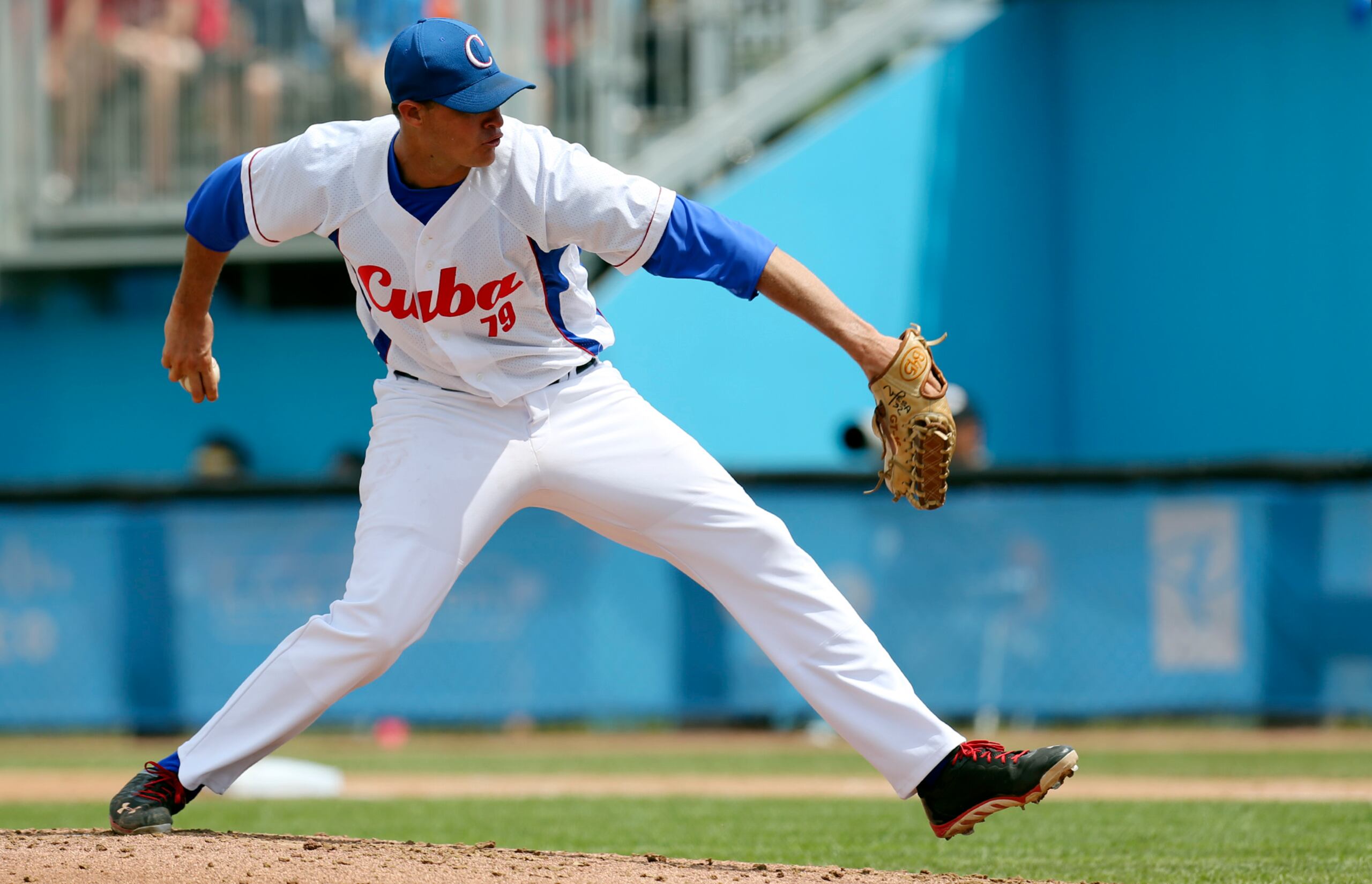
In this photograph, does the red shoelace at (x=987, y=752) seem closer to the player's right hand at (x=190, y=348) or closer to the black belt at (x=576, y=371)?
the black belt at (x=576, y=371)

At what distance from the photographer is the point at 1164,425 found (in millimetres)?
12383

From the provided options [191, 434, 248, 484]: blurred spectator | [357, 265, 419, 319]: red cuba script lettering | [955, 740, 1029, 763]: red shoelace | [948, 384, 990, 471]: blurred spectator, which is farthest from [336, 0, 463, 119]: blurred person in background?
[955, 740, 1029, 763]: red shoelace

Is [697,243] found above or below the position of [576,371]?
above

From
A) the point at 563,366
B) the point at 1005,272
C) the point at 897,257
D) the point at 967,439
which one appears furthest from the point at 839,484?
the point at 563,366

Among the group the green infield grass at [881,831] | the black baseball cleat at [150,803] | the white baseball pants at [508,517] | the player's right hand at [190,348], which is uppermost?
the player's right hand at [190,348]

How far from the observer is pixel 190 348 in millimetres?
4426

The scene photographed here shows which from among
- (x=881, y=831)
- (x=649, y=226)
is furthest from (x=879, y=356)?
(x=881, y=831)

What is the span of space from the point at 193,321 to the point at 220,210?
359mm

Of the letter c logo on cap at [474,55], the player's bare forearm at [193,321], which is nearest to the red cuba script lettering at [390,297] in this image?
the player's bare forearm at [193,321]

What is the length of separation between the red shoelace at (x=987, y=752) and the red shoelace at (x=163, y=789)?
1.96 meters

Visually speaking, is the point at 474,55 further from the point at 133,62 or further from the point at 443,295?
the point at 133,62

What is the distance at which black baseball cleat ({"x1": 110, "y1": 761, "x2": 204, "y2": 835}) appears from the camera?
421 centimetres

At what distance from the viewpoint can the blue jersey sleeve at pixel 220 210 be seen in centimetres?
418

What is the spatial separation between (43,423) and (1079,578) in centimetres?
802
